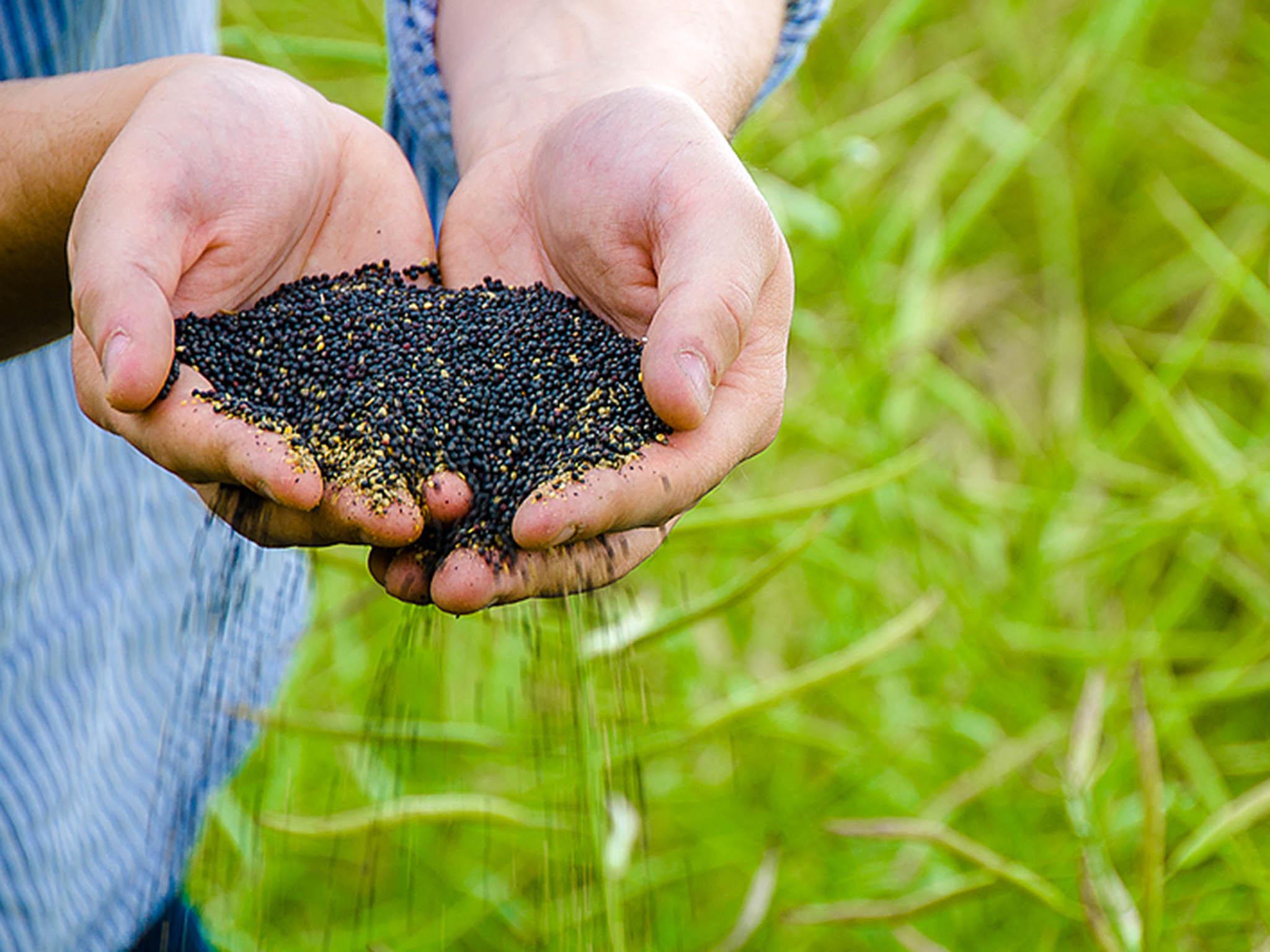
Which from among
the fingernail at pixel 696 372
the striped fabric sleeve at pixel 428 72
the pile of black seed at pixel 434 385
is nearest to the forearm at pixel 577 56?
the striped fabric sleeve at pixel 428 72

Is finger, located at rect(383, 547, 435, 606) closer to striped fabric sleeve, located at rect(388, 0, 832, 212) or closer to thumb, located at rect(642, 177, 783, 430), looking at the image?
thumb, located at rect(642, 177, 783, 430)

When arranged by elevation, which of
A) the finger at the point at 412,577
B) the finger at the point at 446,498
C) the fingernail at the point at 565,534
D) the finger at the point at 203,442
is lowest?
the finger at the point at 412,577

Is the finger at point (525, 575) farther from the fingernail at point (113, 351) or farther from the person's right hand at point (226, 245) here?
the fingernail at point (113, 351)

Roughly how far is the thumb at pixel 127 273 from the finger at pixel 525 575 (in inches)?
5.3

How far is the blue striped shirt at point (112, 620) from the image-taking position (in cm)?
61

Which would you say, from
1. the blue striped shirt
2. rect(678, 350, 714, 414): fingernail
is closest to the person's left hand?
rect(678, 350, 714, 414): fingernail

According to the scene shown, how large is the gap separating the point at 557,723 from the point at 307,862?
0.55 metres

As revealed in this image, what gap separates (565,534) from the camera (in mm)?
457

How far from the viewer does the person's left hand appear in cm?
47

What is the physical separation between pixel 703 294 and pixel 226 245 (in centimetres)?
24

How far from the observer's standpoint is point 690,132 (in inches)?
22.1

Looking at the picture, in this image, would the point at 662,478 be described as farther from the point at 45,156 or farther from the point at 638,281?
the point at 45,156

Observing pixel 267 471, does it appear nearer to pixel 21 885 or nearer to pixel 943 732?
pixel 21 885

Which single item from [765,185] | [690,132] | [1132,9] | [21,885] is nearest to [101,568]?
[21,885]
